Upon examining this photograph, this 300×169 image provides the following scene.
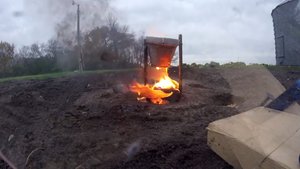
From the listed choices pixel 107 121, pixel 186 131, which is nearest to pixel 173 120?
pixel 186 131

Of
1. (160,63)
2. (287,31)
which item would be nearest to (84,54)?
(287,31)

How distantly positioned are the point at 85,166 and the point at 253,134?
269 cm

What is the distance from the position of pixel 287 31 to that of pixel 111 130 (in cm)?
1477

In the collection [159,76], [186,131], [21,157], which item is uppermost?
[159,76]

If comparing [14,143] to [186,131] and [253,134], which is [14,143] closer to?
[186,131]

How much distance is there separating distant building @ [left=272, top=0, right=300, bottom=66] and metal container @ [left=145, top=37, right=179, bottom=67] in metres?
11.4

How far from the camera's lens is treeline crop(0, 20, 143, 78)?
18328 millimetres

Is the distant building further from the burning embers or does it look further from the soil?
the burning embers

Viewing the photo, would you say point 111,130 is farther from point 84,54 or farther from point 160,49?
point 84,54

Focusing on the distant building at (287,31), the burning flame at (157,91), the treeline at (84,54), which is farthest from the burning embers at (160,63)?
the distant building at (287,31)

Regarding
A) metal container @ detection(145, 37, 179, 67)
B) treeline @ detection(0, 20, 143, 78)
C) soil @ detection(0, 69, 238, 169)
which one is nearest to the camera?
soil @ detection(0, 69, 238, 169)

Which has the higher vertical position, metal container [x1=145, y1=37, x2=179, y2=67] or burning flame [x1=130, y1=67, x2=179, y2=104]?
metal container [x1=145, y1=37, x2=179, y2=67]

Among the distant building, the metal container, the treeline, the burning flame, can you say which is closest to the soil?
the burning flame

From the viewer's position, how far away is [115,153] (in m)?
6.53
